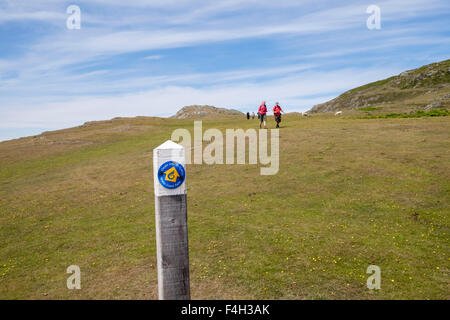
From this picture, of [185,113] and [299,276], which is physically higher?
[185,113]

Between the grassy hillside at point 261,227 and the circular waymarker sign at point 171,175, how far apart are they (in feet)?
12.0

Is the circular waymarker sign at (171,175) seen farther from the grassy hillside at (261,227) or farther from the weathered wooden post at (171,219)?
the grassy hillside at (261,227)

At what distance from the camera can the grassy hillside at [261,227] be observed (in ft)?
26.3

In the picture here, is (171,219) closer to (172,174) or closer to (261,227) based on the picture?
(172,174)

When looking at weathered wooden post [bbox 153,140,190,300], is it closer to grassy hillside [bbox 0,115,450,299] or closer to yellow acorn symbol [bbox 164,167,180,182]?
→ yellow acorn symbol [bbox 164,167,180,182]

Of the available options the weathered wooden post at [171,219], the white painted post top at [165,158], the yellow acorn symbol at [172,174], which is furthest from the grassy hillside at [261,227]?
the yellow acorn symbol at [172,174]

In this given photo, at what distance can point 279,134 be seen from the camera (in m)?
30.1

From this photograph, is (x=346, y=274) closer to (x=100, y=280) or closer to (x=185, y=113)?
(x=100, y=280)

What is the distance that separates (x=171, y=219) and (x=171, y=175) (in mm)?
678

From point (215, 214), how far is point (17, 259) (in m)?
6.80

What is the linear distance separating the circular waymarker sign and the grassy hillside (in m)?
3.67

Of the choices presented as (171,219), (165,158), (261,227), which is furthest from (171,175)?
(261,227)

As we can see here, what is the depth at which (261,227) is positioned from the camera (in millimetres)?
11461

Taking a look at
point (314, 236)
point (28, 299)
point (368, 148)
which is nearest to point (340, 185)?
point (314, 236)
